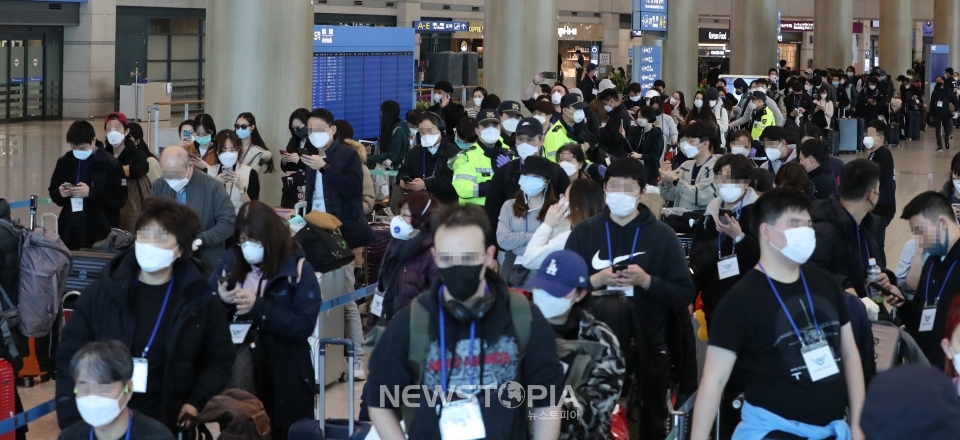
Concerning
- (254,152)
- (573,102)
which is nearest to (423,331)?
(254,152)

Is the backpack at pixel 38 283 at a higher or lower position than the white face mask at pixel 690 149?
lower

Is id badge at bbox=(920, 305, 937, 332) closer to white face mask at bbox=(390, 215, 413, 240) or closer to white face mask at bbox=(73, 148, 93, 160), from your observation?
white face mask at bbox=(390, 215, 413, 240)

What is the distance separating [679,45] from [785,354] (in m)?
29.6

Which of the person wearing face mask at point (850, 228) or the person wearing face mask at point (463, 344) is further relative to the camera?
the person wearing face mask at point (850, 228)

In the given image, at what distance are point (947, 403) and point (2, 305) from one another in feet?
17.9

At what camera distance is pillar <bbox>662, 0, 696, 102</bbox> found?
3300cm

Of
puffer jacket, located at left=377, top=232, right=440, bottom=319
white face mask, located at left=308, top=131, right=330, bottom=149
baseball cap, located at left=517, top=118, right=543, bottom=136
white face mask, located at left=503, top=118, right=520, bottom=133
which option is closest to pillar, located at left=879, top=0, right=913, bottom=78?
white face mask, located at left=503, top=118, right=520, bottom=133

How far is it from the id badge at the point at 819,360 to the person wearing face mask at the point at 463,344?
1.00 metres

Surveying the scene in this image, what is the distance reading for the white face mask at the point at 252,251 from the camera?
18.5ft

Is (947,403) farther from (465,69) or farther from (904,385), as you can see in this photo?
(465,69)

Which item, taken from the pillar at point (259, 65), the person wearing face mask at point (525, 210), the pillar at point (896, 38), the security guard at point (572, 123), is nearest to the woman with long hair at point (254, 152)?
the pillar at point (259, 65)

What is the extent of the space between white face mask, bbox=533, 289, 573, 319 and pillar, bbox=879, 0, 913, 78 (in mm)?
43909

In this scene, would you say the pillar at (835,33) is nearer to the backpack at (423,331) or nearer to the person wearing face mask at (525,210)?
the person wearing face mask at (525,210)

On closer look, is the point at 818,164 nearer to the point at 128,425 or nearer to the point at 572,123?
the point at 572,123
